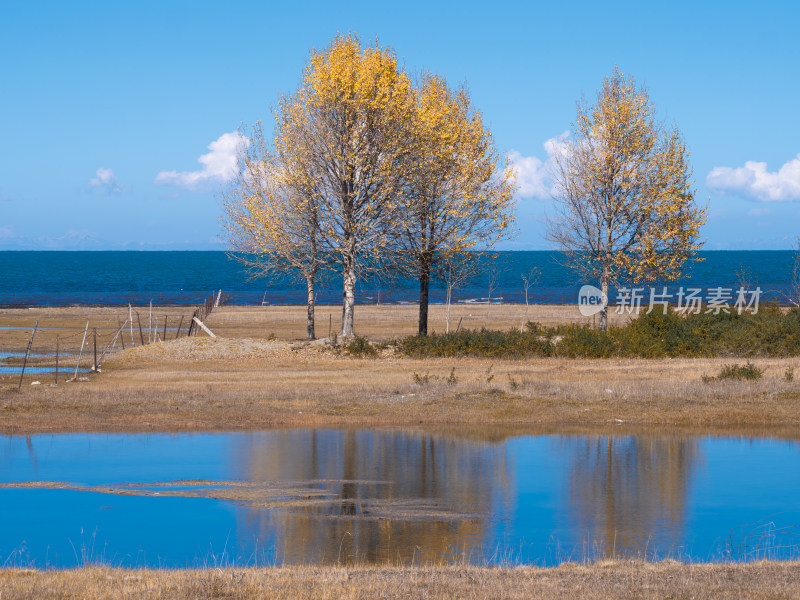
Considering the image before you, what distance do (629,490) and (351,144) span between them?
84.4ft

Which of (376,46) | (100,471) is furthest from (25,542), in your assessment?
(376,46)

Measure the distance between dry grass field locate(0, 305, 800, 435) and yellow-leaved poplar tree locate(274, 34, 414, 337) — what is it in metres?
5.78

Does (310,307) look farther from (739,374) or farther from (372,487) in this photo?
(372,487)

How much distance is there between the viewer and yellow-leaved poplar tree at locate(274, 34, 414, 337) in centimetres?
3978

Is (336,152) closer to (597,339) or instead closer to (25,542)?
(597,339)

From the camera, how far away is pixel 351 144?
40281 mm

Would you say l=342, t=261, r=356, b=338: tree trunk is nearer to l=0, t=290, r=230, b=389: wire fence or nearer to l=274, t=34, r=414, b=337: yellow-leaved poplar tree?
l=274, t=34, r=414, b=337: yellow-leaved poplar tree

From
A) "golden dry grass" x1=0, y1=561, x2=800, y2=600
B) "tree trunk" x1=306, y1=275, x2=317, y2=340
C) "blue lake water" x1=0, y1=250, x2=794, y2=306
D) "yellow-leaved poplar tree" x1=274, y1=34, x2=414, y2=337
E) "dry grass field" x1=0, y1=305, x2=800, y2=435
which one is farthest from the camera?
"blue lake water" x1=0, y1=250, x2=794, y2=306

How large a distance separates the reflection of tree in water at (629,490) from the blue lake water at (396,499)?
45 mm

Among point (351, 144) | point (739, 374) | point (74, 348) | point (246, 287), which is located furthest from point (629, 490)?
point (246, 287)

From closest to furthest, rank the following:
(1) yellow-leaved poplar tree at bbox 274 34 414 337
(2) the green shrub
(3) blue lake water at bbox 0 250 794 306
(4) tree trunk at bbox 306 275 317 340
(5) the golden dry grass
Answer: (5) the golden dry grass → (2) the green shrub → (1) yellow-leaved poplar tree at bbox 274 34 414 337 → (4) tree trunk at bbox 306 275 317 340 → (3) blue lake water at bbox 0 250 794 306

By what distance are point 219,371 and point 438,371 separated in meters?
8.31

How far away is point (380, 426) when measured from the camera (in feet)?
82.4

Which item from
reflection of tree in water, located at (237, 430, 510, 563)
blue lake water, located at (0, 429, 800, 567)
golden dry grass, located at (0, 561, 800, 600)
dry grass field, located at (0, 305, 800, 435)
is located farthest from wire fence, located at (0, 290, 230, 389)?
golden dry grass, located at (0, 561, 800, 600)
